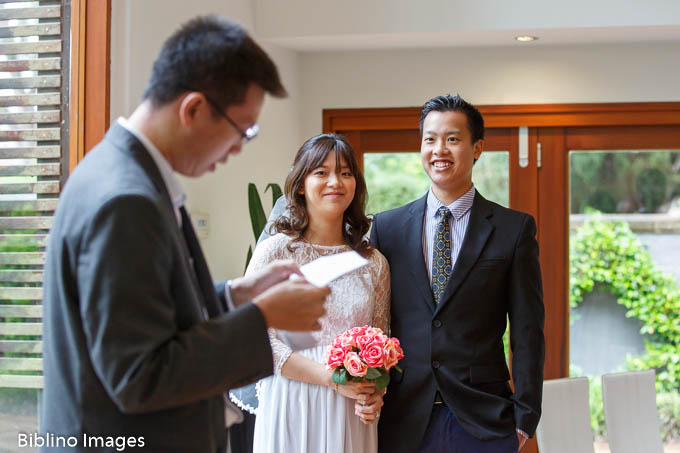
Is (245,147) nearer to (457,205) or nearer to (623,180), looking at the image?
(457,205)

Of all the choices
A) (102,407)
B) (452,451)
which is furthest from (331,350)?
(102,407)

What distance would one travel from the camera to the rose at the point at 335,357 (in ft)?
7.06

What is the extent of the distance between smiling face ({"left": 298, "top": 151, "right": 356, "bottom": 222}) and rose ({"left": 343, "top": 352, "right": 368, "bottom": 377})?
0.51 meters

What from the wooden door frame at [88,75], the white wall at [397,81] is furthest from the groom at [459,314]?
the white wall at [397,81]

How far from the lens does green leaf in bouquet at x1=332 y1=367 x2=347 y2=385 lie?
2156mm

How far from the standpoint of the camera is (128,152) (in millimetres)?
1190

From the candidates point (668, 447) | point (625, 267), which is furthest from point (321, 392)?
point (668, 447)

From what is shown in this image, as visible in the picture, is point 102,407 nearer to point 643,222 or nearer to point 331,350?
point 331,350

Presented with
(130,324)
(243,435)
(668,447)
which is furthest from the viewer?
(668,447)

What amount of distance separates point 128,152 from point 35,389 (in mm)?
1699

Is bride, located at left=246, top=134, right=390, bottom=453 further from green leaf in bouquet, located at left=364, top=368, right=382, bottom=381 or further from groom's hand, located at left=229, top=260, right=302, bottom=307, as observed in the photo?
groom's hand, located at left=229, top=260, right=302, bottom=307

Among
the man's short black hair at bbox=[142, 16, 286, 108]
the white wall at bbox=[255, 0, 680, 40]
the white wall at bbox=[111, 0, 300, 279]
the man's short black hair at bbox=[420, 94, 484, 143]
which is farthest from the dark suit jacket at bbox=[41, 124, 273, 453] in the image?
the white wall at bbox=[255, 0, 680, 40]

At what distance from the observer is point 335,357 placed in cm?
216

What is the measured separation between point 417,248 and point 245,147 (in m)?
1.65
